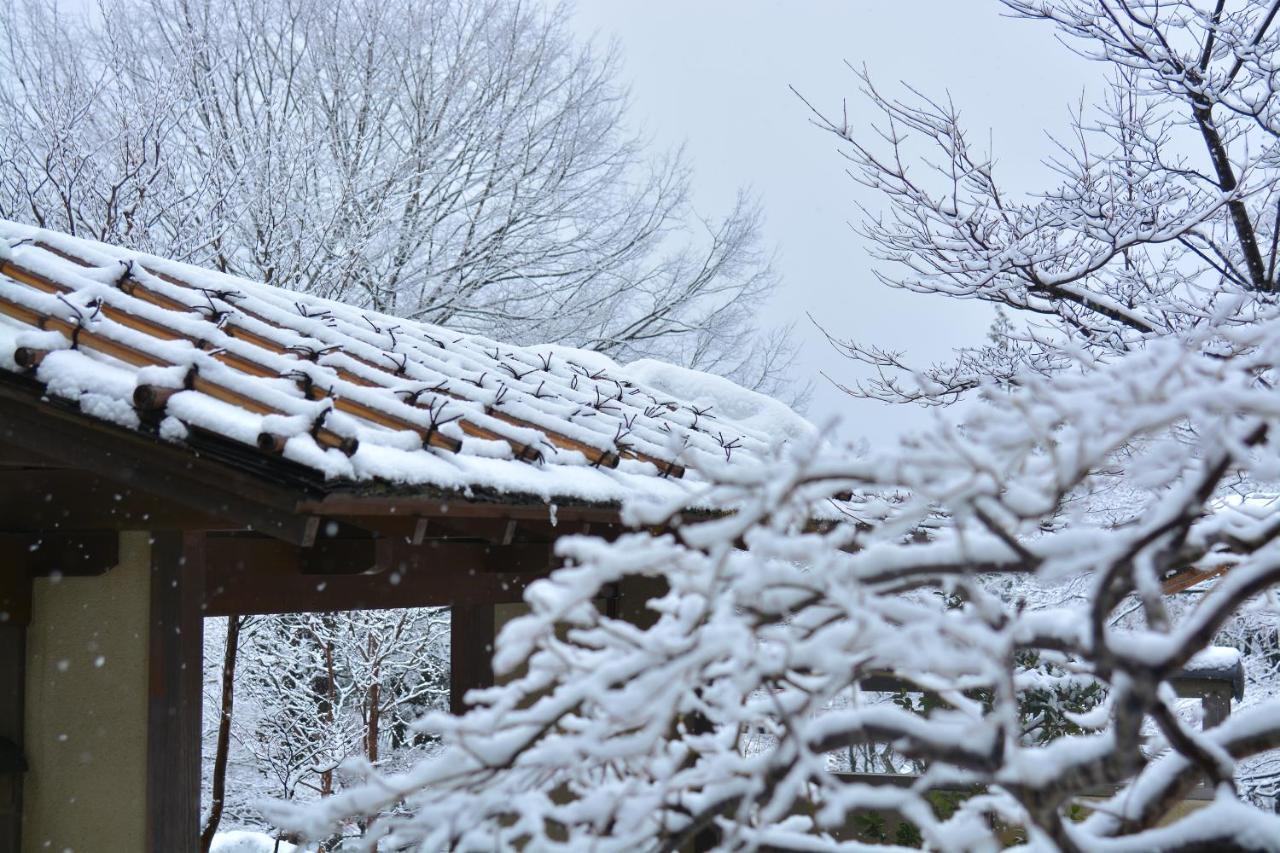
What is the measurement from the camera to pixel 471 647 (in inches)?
159

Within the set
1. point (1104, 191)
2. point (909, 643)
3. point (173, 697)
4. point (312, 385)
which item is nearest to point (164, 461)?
point (312, 385)

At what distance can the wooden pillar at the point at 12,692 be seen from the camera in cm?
274

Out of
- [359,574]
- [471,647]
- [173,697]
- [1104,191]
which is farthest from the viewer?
[1104,191]

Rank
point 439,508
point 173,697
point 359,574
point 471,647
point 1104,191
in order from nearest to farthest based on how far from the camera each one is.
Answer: point 439,508 < point 173,697 < point 359,574 < point 471,647 < point 1104,191

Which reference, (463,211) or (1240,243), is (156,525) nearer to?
(1240,243)

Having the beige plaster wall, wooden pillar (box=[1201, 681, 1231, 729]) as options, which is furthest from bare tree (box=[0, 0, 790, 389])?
wooden pillar (box=[1201, 681, 1231, 729])

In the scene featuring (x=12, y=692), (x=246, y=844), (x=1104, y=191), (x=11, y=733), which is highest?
(x=1104, y=191)

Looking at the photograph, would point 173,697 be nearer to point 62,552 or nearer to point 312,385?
point 62,552

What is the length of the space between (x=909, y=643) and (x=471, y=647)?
3174 millimetres

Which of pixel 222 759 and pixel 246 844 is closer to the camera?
pixel 222 759

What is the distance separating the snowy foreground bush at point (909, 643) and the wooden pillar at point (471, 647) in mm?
2734

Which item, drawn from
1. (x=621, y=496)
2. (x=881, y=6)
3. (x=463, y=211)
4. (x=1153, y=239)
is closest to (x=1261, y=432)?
(x=621, y=496)

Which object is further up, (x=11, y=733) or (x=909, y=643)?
(x=909, y=643)

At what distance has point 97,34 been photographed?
1106 centimetres
